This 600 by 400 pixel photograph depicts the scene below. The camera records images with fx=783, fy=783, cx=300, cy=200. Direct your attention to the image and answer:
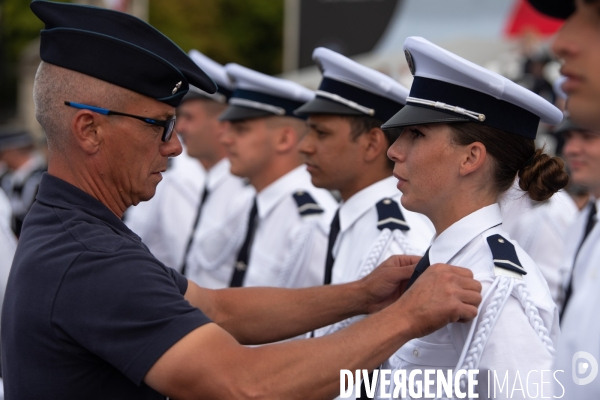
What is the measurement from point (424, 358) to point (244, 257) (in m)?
2.81

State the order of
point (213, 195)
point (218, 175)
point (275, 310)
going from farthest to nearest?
point (218, 175) < point (213, 195) < point (275, 310)

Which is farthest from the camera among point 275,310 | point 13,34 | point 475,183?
point 13,34

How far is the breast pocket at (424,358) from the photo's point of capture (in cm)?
263

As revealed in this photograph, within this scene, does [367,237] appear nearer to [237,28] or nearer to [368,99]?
[368,99]

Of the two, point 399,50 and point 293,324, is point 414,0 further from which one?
point 293,324

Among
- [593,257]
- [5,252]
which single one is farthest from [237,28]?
[593,257]

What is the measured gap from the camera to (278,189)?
546 centimetres

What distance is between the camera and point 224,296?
334 centimetres

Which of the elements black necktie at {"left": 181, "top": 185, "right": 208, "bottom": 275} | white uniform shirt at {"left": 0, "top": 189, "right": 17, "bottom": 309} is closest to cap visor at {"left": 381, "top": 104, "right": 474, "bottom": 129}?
white uniform shirt at {"left": 0, "top": 189, "right": 17, "bottom": 309}

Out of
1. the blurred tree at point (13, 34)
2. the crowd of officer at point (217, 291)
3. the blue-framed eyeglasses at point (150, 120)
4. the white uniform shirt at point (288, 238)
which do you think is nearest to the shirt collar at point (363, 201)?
the crowd of officer at point (217, 291)

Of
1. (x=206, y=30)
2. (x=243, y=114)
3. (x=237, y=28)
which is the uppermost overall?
(x=237, y=28)

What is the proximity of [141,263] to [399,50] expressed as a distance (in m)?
10.8

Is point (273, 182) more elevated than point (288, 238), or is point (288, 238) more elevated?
point (273, 182)

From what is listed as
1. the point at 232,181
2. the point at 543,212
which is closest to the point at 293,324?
the point at 543,212
